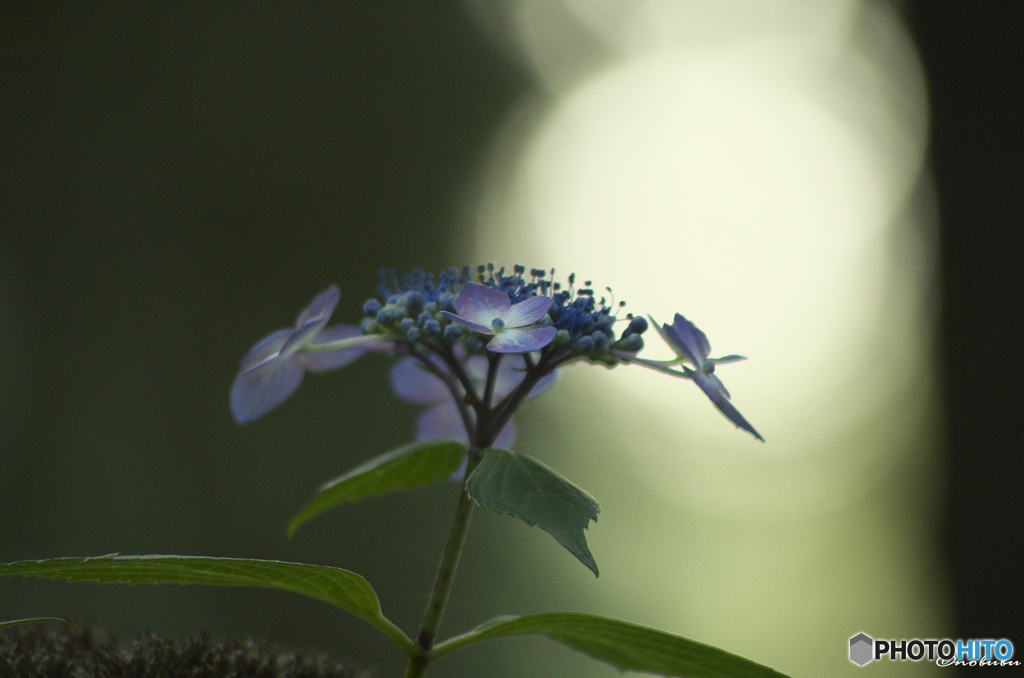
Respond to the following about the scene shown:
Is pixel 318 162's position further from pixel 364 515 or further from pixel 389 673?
pixel 389 673

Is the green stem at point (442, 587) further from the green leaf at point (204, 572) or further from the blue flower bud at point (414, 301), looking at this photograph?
the blue flower bud at point (414, 301)

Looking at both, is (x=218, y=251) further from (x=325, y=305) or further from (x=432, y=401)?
(x=325, y=305)

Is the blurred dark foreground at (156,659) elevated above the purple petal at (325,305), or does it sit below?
below

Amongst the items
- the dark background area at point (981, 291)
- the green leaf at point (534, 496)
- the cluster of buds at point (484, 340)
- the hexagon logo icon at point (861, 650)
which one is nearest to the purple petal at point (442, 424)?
the cluster of buds at point (484, 340)

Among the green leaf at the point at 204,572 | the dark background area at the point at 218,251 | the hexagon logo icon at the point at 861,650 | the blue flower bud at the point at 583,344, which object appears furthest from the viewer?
the dark background area at the point at 218,251

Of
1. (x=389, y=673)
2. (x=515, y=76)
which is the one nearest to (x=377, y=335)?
(x=389, y=673)

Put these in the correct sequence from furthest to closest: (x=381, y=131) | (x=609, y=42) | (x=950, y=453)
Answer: (x=609, y=42), (x=381, y=131), (x=950, y=453)
